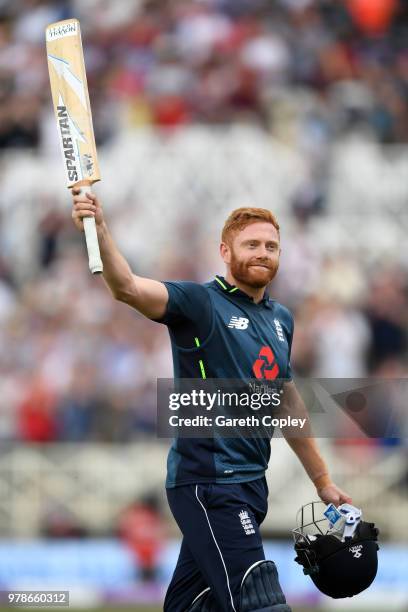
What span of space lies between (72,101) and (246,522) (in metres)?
2.07

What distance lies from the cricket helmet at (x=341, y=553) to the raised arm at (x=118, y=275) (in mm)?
1357

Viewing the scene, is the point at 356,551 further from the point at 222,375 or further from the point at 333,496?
the point at 222,375

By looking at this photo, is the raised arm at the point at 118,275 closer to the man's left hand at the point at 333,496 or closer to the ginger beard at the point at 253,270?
the ginger beard at the point at 253,270

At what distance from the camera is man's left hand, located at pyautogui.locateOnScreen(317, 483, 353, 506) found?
645 centimetres

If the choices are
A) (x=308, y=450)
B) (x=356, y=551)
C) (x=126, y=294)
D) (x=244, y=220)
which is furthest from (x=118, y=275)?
(x=356, y=551)

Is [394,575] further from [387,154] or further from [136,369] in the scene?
[387,154]

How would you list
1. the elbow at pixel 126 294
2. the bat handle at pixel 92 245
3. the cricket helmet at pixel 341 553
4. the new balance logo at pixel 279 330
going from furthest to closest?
the new balance logo at pixel 279 330 < the cricket helmet at pixel 341 553 < the elbow at pixel 126 294 < the bat handle at pixel 92 245

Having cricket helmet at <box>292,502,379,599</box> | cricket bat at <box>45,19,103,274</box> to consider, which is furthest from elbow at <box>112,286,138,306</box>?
cricket helmet at <box>292,502,379,599</box>

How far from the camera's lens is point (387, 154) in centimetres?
1556

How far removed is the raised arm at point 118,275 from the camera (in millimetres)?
5578

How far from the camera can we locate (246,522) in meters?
5.95

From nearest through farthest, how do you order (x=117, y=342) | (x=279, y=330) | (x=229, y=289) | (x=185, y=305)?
1. (x=185, y=305)
2. (x=229, y=289)
3. (x=279, y=330)
4. (x=117, y=342)

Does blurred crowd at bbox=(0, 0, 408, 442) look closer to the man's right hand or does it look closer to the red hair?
the red hair

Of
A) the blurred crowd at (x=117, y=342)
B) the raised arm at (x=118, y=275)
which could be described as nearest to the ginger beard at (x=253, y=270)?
the raised arm at (x=118, y=275)
